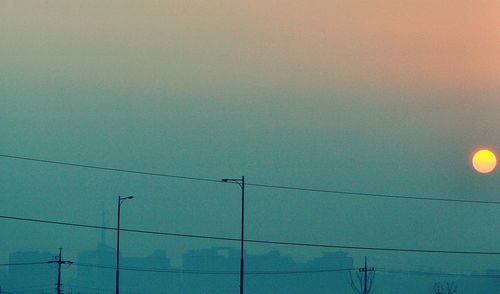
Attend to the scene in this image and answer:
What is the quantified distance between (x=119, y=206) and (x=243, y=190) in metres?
17.5

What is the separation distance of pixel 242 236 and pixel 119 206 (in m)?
19.6

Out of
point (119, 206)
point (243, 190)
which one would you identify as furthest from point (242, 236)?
point (119, 206)

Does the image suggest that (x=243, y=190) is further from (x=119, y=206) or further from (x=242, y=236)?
(x=119, y=206)

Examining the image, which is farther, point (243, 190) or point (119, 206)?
point (119, 206)

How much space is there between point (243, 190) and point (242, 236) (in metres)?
4.53

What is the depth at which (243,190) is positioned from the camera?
98.4 meters

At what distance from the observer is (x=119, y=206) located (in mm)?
111375

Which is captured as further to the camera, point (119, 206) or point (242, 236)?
point (119, 206)

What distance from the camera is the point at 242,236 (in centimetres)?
9562
